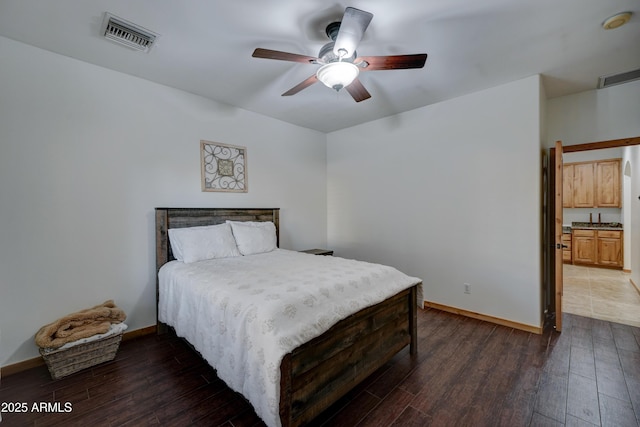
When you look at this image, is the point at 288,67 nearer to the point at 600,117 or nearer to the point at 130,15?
the point at 130,15

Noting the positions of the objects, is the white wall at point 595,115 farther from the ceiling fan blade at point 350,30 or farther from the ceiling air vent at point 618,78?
the ceiling fan blade at point 350,30

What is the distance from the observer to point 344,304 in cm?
185

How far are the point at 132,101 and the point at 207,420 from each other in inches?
120

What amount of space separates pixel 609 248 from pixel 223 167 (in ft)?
25.5

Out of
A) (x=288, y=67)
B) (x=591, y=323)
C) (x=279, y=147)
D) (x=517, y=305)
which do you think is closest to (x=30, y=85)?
(x=288, y=67)

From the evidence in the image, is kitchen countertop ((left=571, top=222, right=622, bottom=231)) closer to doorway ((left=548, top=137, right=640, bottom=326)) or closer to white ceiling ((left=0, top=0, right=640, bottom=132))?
doorway ((left=548, top=137, right=640, bottom=326))

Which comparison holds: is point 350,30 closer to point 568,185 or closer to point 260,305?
point 260,305

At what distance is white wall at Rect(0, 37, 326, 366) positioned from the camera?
225 cm

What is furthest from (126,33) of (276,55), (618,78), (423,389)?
(618,78)

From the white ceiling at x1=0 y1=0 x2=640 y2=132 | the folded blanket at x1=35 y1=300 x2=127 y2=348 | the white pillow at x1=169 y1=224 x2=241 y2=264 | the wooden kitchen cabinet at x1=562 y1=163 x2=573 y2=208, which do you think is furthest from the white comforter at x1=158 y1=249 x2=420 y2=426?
the wooden kitchen cabinet at x1=562 y1=163 x2=573 y2=208

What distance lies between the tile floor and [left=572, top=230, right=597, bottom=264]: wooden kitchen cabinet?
1.15 ft

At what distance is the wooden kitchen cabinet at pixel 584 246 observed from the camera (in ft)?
19.1

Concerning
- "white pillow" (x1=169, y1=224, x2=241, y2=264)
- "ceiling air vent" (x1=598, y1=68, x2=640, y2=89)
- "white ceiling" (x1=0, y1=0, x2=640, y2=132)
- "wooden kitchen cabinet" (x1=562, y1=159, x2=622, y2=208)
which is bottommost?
"white pillow" (x1=169, y1=224, x2=241, y2=264)

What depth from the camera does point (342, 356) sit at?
1.81 meters
